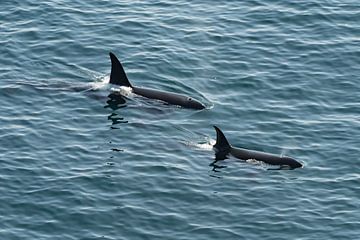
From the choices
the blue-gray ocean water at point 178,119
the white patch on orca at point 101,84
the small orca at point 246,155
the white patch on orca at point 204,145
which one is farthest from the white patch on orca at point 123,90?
the small orca at point 246,155

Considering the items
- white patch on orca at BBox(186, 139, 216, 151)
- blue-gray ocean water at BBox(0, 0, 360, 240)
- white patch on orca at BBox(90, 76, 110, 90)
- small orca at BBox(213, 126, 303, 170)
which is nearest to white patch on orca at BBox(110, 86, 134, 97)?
blue-gray ocean water at BBox(0, 0, 360, 240)

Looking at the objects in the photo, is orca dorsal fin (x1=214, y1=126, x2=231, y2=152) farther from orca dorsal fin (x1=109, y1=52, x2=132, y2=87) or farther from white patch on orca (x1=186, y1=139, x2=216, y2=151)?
orca dorsal fin (x1=109, y1=52, x2=132, y2=87)

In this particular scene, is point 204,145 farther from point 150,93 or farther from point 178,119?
point 150,93

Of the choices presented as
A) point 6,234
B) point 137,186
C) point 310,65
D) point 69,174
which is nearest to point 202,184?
point 137,186

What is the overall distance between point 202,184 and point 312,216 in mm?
4190

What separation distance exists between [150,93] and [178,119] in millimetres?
2307

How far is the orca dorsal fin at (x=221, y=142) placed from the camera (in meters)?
37.4

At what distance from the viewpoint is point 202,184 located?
35.5 m

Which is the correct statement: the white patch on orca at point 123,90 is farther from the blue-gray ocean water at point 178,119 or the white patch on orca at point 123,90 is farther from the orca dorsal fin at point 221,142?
the orca dorsal fin at point 221,142

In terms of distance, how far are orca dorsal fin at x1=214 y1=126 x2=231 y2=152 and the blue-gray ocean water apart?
0.45 m

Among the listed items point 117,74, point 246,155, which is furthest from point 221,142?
point 117,74

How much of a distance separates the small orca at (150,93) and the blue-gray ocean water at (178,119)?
39 cm

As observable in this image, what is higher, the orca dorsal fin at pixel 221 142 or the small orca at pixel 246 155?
the orca dorsal fin at pixel 221 142

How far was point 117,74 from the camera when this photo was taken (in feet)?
140
